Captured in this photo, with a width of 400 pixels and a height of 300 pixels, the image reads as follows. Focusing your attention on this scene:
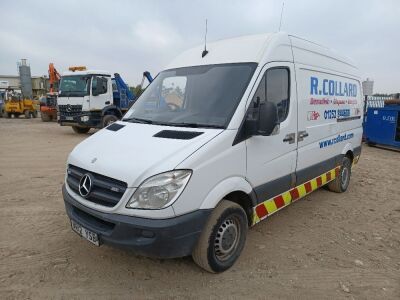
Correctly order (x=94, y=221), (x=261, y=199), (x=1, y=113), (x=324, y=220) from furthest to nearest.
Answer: (x=1, y=113) < (x=324, y=220) < (x=261, y=199) < (x=94, y=221)

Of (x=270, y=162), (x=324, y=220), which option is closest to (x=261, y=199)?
(x=270, y=162)

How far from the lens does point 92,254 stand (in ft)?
12.3

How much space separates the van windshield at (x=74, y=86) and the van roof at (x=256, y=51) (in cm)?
1081

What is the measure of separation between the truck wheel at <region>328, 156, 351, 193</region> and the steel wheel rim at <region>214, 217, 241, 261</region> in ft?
10.9

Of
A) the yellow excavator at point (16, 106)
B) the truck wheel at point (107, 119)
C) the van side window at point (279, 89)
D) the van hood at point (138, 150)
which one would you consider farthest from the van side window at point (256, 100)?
the yellow excavator at point (16, 106)

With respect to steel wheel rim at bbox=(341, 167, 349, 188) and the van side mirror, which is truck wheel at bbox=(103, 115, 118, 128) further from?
the van side mirror

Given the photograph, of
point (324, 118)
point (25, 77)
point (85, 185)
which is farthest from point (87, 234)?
point (25, 77)

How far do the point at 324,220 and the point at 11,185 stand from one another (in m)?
5.81

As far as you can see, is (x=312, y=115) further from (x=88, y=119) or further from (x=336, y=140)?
(x=88, y=119)

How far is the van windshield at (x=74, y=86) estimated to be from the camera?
14.2 m

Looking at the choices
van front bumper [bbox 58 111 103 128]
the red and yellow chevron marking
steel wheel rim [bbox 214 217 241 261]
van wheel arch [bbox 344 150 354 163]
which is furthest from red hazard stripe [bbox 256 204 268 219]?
van front bumper [bbox 58 111 103 128]

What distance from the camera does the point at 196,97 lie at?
367cm

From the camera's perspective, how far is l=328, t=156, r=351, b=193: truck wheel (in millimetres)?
6096

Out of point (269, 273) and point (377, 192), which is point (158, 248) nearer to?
point (269, 273)
